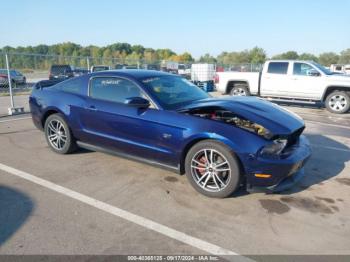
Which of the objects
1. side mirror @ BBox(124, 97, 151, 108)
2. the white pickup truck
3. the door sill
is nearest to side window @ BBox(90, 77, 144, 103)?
side mirror @ BBox(124, 97, 151, 108)

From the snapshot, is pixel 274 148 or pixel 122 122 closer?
pixel 274 148

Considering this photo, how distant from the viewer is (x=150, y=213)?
3604 millimetres

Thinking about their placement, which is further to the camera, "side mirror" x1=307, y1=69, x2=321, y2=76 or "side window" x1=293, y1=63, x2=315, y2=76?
"side window" x1=293, y1=63, x2=315, y2=76

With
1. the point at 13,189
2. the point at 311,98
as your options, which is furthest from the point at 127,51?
the point at 13,189

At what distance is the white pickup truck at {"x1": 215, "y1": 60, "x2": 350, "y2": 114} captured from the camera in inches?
450

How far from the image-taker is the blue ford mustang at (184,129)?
3.76 m

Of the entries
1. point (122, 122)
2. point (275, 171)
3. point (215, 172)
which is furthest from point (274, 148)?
point (122, 122)

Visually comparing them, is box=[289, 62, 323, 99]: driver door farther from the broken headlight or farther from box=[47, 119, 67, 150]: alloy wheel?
box=[47, 119, 67, 150]: alloy wheel

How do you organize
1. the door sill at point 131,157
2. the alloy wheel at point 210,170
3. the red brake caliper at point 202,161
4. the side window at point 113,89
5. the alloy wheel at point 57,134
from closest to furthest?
the alloy wheel at point 210,170
the red brake caliper at point 202,161
the door sill at point 131,157
the side window at point 113,89
the alloy wheel at point 57,134

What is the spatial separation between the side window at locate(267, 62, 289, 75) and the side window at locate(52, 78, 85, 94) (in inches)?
365

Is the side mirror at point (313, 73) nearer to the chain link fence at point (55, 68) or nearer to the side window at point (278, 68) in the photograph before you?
the side window at point (278, 68)

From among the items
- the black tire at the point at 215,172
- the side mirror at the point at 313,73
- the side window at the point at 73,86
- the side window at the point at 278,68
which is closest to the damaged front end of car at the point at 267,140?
the black tire at the point at 215,172

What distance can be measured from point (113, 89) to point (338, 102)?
31.3 feet

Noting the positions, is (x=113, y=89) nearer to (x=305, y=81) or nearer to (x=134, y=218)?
(x=134, y=218)
